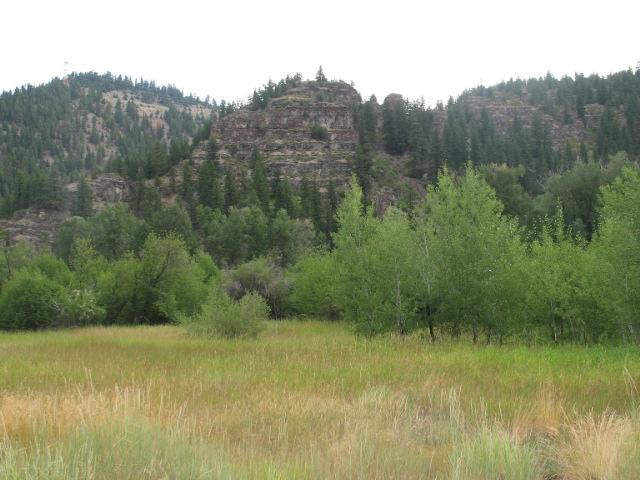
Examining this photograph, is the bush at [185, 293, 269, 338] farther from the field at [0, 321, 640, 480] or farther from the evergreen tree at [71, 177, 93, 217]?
the evergreen tree at [71, 177, 93, 217]

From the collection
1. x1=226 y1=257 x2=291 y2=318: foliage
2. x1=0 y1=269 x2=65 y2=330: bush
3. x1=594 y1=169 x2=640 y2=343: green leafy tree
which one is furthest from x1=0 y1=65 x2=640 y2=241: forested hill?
x1=0 y1=269 x2=65 y2=330: bush

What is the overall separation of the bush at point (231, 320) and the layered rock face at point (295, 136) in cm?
7697

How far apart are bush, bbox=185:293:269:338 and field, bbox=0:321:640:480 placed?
7.12 meters

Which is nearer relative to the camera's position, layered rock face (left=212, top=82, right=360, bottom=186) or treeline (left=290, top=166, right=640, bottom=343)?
treeline (left=290, top=166, right=640, bottom=343)

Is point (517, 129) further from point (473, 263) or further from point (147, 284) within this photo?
point (473, 263)

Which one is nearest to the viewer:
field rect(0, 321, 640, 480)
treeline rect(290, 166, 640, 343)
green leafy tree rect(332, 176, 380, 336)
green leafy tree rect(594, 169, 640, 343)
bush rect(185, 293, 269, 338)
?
field rect(0, 321, 640, 480)

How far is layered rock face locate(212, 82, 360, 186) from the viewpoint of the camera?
99.8 meters

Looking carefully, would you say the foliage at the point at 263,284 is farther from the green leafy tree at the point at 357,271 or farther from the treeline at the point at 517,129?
the treeline at the point at 517,129

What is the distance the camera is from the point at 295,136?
10956 cm

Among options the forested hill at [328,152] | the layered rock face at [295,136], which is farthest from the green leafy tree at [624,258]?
the layered rock face at [295,136]

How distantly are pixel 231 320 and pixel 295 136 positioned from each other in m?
94.9

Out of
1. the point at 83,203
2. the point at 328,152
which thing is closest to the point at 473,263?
the point at 83,203

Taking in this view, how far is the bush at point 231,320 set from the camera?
65.0 feet

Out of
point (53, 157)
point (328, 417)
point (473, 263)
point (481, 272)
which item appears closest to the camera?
point (328, 417)
